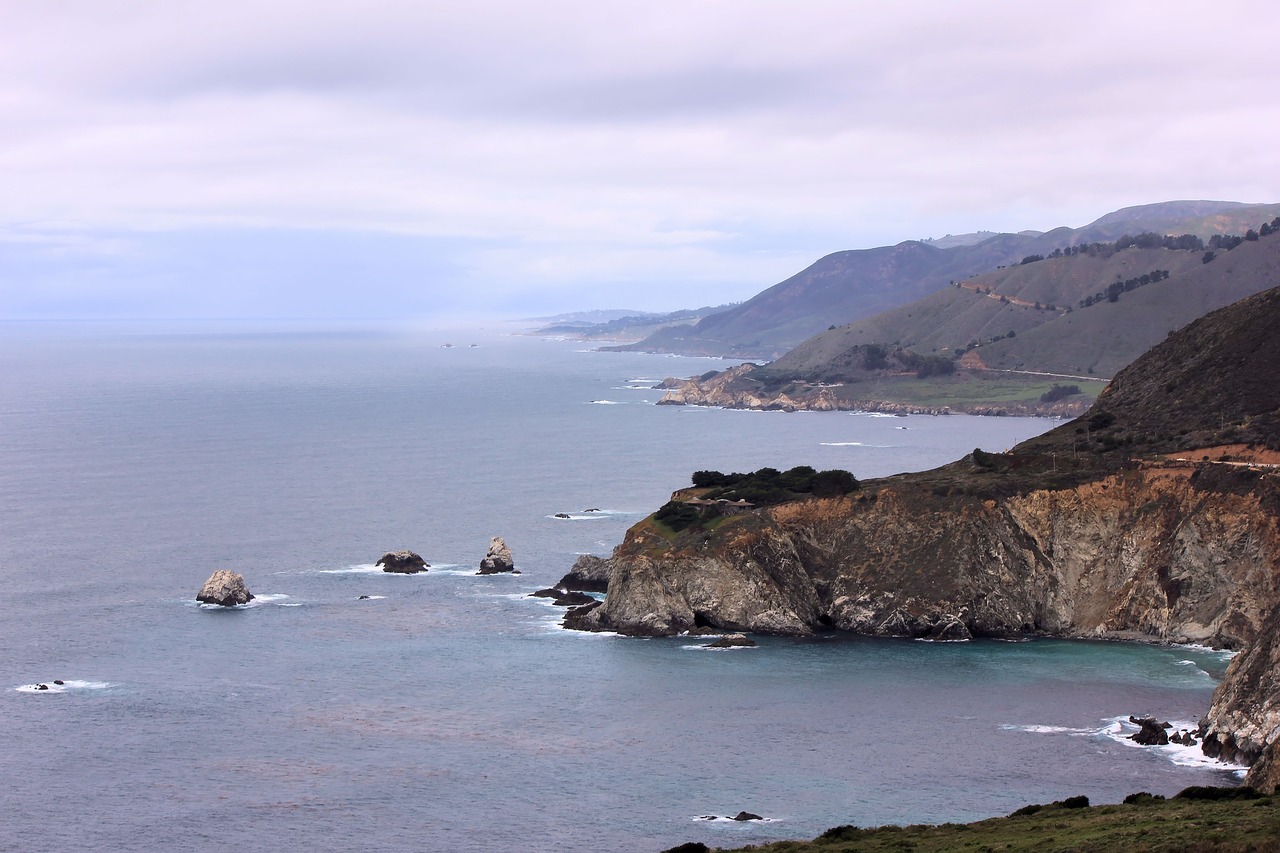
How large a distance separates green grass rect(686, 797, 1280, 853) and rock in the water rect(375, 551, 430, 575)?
57330 millimetres

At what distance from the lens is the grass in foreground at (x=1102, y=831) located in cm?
4434

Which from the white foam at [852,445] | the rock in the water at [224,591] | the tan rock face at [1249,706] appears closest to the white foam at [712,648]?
the tan rock face at [1249,706]

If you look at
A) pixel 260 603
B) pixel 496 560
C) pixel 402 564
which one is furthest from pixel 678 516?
pixel 260 603

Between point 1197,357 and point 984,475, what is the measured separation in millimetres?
27405

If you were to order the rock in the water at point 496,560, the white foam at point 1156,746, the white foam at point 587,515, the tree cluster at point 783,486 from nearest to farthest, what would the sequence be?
1. the white foam at point 1156,746
2. the tree cluster at point 783,486
3. the rock in the water at point 496,560
4. the white foam at point 587,515

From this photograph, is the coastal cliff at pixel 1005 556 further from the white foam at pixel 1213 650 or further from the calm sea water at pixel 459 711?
the calm sea water at pixel 459 711

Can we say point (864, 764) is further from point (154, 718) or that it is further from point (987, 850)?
point (154, 718)

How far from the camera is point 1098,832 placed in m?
48.6

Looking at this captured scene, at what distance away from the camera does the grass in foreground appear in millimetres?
44344

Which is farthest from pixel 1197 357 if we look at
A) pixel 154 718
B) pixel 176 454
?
pixel 176 454

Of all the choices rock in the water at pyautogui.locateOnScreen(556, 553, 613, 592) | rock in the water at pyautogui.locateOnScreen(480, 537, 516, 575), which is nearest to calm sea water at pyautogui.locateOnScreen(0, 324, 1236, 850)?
rock in the water at pyautogui.locateOnScreen(480, 537, 516, 575)

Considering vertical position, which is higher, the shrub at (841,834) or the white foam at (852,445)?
the white foam at (852,445)

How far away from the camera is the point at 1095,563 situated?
91938mm

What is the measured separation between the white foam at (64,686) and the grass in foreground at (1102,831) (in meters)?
38.2
